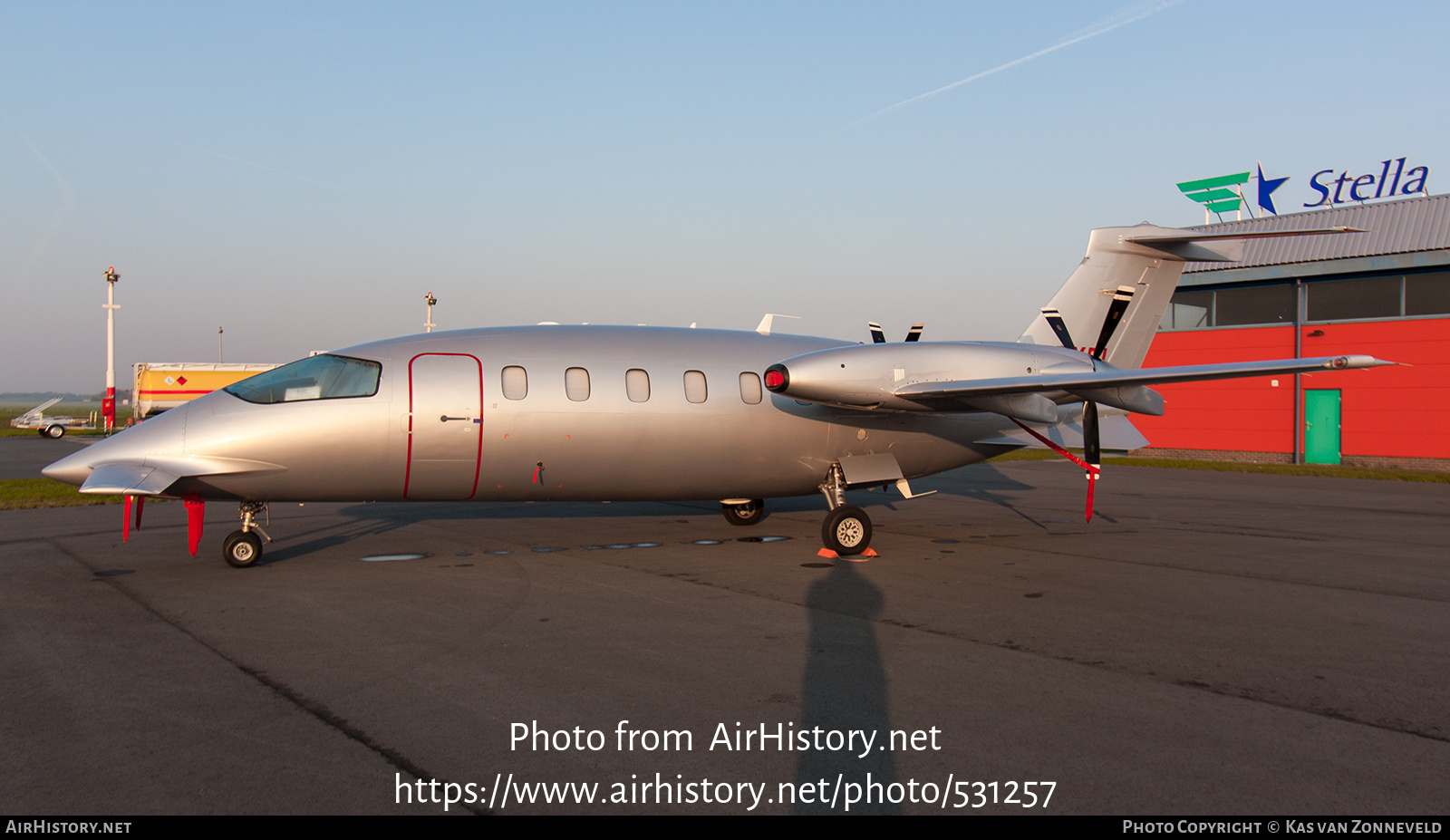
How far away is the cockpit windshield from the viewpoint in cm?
1080

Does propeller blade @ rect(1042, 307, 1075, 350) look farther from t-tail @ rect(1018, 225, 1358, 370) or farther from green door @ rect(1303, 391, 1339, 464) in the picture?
green door @ rect(1303, 391, 1339, 464)

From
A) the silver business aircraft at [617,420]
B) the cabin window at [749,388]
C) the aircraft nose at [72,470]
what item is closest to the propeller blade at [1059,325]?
the silver business aircraft at [617,420]

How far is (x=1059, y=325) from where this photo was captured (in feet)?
48.8

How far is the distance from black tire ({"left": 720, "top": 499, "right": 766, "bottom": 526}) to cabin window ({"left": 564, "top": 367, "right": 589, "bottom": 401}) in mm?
4530

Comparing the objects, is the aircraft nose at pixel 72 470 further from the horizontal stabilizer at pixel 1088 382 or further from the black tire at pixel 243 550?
the horizontal stabilizer at pixel 1088 382

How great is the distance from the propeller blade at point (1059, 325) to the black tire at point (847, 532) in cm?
506

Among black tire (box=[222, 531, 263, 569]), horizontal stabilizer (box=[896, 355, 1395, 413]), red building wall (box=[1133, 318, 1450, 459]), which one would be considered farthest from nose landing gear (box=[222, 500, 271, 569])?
red building wall (box=[1133, 318, 1450, 459])

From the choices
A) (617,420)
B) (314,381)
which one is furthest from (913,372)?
(314,381)

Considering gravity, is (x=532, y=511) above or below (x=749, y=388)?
below

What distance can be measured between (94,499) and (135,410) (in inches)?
1368

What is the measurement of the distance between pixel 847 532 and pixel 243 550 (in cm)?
779

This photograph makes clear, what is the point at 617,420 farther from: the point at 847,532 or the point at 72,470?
the point at 72,470

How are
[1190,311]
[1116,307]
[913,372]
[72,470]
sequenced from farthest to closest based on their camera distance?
[1190,311]
[1116,307]
[913,372]
[72,470]

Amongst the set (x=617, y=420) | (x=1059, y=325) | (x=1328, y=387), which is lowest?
(x=617, y=420)
